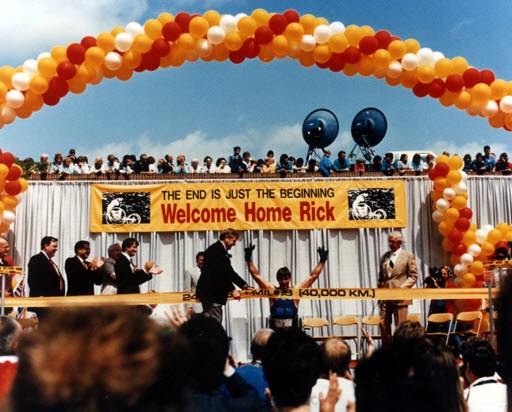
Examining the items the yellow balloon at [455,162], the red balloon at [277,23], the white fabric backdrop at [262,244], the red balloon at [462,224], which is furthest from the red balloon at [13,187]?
the red balloon at [462,224]

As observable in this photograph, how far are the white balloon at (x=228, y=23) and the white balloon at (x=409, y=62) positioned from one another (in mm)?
3078

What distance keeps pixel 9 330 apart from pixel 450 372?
259cm

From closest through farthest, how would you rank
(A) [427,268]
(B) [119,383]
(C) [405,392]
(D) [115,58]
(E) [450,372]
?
(B) [119,383]
(C) [405,392]
(E) [450,372]
(D) [115,58]
(A) [427,268]

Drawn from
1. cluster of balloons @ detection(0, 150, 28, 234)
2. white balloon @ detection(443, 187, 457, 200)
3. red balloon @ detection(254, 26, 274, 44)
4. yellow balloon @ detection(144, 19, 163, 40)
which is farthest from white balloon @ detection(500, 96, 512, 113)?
cluster of balloons @ detection(0, 150, 28, 234)

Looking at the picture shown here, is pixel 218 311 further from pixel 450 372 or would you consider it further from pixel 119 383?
pixel 119 383

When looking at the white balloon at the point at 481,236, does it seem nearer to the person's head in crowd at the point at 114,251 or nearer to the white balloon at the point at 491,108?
the white balloon at the point at 491,108

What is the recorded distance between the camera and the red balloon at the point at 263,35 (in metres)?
11.5

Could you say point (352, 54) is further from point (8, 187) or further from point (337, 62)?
point (8, 187)

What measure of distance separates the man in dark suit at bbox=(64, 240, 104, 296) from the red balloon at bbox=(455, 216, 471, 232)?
24.6 feet

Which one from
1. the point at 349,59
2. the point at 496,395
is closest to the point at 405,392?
the point at 496,395

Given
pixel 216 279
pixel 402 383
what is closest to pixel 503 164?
pixel 216 279

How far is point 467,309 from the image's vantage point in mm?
12391

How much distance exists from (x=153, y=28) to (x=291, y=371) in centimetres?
973

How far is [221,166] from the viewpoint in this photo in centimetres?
1545
